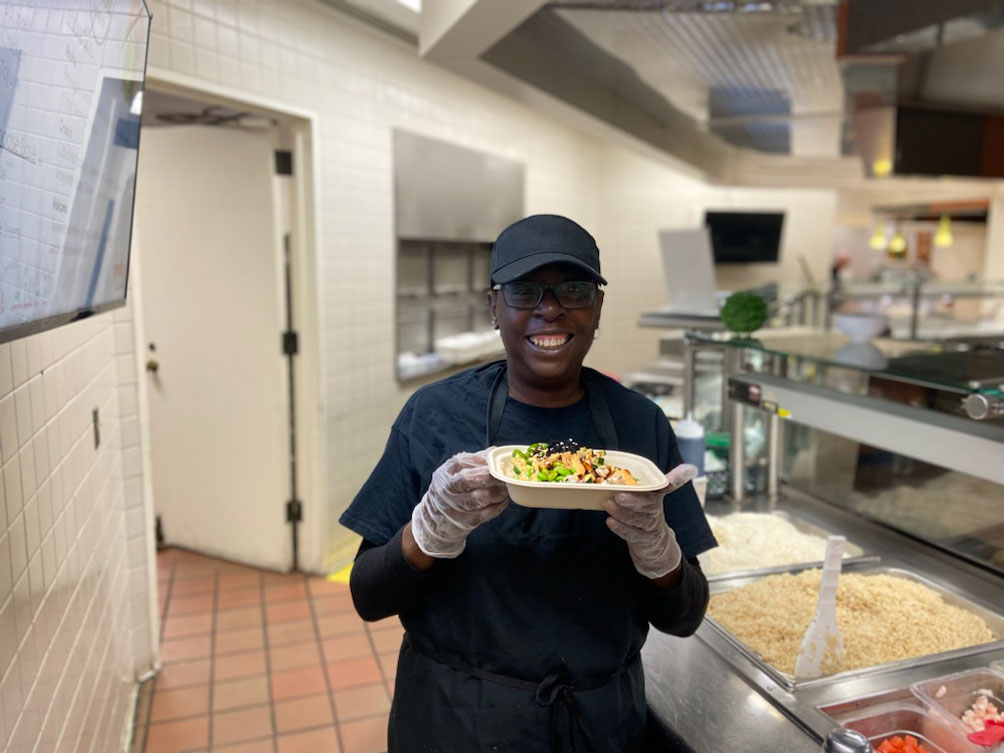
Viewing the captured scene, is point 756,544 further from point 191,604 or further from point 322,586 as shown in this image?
point 191,604

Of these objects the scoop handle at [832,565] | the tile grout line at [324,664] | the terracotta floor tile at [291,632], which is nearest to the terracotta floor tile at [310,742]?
the tile grout line at [324,664]

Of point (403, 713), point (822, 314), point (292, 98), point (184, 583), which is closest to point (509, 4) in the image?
point (292, 98)

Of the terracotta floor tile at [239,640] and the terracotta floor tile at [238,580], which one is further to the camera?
the terracotta floor tile at [238,580]

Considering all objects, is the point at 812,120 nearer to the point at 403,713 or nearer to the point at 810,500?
the point at 810,500

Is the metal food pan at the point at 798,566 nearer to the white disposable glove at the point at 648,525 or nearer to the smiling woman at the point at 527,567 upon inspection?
the smiling woman at the point at 527,567

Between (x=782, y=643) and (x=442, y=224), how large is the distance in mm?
3755

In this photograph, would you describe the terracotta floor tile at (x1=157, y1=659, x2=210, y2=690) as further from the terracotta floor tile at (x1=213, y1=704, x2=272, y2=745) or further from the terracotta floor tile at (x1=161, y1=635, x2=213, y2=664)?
the terracotta floor tile at (x1=213, y1=704, x2=272, y2=745)

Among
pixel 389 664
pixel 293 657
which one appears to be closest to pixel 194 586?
pixel 293 657

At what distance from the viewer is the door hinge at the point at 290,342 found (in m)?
3.81

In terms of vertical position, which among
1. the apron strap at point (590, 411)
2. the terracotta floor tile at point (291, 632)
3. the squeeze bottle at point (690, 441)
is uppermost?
the apron strap at point (590, 411)

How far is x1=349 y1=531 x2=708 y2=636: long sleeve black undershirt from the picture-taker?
1.18 m

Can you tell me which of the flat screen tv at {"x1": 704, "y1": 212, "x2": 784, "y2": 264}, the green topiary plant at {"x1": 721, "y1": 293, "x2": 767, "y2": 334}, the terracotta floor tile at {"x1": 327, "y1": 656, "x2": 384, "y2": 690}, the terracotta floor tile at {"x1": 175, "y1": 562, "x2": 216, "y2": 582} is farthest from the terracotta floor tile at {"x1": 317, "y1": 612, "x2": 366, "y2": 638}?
the flat screen tv at {"x1": 704, "y1": 212, "x2": 784, "y2": 264}

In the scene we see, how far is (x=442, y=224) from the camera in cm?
488

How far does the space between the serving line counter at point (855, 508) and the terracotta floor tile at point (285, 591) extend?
229 cm
